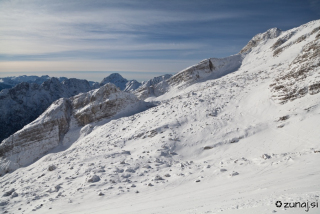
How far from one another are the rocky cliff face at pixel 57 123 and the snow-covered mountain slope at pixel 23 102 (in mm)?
46485

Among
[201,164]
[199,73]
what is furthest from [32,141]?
[199,73]

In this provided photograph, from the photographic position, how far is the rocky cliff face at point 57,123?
33.4 metres

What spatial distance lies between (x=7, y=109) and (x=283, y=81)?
9255cm

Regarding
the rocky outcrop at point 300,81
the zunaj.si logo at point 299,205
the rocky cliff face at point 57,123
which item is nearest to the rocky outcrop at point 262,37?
the rocky outcrop at point 300,81

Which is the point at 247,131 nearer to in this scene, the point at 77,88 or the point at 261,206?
the point at 261,206

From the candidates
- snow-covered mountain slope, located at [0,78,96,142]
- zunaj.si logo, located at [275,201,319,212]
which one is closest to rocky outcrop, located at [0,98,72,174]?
zunaj.si logo, located at [275,201,319,212]

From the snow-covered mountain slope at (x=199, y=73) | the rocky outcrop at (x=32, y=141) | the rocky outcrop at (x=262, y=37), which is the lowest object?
the rocky outcrop at (x=32, y=141)

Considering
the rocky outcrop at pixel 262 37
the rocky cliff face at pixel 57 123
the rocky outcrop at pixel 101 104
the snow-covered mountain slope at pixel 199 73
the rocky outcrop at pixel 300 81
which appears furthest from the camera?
the rocky outcrop at pixel 262 37

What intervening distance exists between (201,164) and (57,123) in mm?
31934

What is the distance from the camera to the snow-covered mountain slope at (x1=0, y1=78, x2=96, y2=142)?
71.8m

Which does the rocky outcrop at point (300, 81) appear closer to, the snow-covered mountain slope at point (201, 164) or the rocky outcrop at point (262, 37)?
the snow-covered mountain slope at point (201, 164)

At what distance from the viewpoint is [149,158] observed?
1725 cm

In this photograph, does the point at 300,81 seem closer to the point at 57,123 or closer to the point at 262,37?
the point at 57,123

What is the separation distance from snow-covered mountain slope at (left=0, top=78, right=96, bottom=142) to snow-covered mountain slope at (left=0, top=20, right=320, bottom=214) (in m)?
66.5
